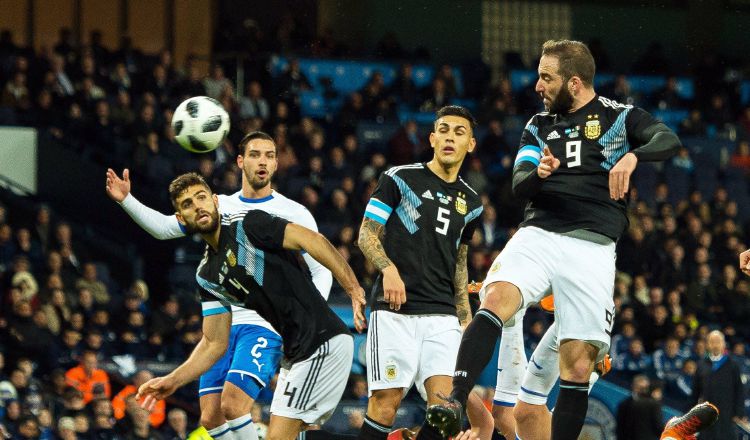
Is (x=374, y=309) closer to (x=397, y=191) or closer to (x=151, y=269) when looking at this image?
(x=397, y=191)

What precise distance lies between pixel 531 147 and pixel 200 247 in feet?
37.1

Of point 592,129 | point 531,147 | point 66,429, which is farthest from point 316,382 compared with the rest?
point 66,429

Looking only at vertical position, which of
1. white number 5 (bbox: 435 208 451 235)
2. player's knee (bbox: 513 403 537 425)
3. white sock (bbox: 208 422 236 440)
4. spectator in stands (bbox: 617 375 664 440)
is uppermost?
white number 5 (bbox: 435 208 451 235)

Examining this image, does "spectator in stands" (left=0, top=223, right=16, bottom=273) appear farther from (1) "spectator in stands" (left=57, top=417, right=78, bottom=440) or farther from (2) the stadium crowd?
(1) "spectator in stands" (left=57, top=417, right=78, bottom=440)

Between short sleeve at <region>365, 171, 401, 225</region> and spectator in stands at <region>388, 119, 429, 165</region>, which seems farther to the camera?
spectator in stands at <region>388, 119, 429, 165</region>

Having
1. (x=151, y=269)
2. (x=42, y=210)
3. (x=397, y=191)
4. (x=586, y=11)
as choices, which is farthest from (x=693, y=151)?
(x=397, y=191)

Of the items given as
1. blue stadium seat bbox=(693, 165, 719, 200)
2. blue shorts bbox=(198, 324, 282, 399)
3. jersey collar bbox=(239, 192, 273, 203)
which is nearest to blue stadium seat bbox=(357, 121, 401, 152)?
blue stadium seat bbox=(693, 165, 719, 200)

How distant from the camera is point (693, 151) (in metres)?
22.4

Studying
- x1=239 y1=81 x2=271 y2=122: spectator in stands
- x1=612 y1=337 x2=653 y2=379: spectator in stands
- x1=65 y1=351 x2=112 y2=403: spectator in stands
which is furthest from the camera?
x1=239 y1=81 x2=271 y2=122: spectator in stands

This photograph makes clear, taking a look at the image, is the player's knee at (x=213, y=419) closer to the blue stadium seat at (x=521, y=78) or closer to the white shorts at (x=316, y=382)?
the white shorts at (x=316, y=382)

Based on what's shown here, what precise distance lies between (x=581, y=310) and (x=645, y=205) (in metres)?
13.6

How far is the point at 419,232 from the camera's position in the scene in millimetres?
7965

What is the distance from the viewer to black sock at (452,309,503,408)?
662cm

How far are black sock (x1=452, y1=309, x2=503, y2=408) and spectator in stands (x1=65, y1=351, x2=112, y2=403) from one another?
25.0 feet
